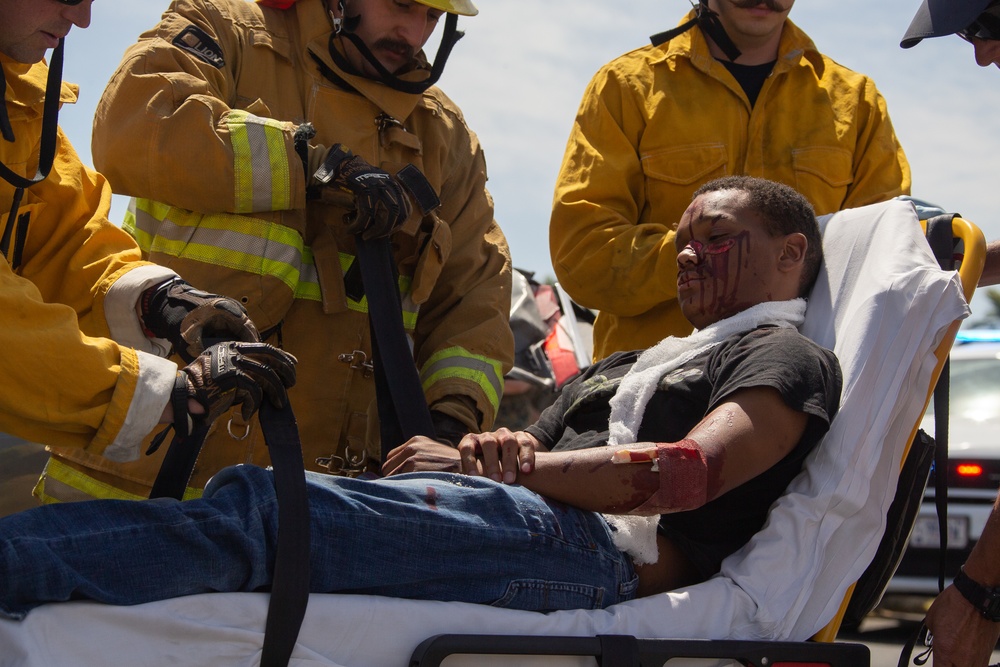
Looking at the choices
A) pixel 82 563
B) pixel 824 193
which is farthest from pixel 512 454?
pixel 824 193

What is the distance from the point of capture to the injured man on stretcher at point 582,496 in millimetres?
2041

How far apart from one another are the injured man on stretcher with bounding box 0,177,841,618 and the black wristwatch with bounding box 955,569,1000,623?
477 millimetres

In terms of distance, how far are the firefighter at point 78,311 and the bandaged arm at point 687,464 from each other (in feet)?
2.21

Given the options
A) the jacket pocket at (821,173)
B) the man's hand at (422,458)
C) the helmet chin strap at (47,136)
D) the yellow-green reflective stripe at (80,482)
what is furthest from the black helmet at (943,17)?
the yellow-green reflective stripe at (80,482)

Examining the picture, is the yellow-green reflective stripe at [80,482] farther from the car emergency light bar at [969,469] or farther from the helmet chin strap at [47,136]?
the car emergency light bar at [969,469]

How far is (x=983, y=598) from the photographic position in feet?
8.51

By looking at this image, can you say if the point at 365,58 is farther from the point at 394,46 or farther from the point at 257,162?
the point at 257,162

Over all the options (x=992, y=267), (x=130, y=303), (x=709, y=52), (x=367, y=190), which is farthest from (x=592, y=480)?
(x=709, y=52)

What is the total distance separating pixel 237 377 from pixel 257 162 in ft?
3.46

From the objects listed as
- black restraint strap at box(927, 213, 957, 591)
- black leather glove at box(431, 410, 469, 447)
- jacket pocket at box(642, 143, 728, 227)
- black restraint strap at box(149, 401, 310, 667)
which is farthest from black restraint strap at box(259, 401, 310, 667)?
jacket pocket at box(642, 143, 728, 227)

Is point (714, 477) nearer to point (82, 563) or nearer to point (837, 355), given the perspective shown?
point (837, 355)

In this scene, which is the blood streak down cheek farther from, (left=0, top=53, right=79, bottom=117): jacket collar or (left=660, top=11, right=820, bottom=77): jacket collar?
(left=660, top=11, right=820, bottom=77): jacket collar

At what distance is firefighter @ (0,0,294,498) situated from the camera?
2301 millimetres

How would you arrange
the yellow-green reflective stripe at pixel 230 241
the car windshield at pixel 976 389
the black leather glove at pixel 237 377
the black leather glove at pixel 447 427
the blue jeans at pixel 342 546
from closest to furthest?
the blue jeans at pixel 342 546
the black leather glove at pixel 237 377
the yellow-green reflective stripe at pixel 230 241
the black leather glove at pixel 447 427
the car windshield at pixel 976 389
